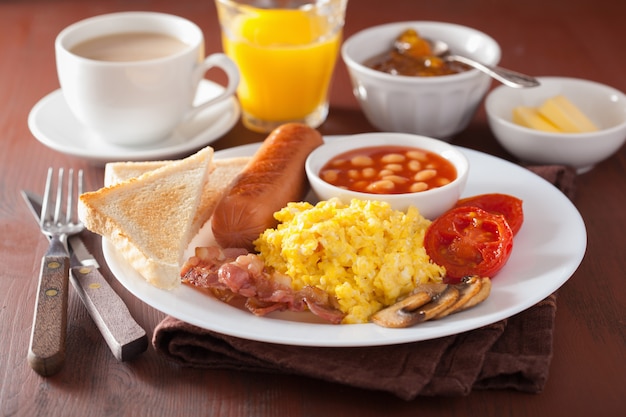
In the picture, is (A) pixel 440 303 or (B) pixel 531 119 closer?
(A) pixel 440 303

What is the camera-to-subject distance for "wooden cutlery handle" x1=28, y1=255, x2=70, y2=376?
221 cm

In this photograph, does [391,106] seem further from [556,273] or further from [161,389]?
[161,389]

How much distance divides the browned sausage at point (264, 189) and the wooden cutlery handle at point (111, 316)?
16.4 inches

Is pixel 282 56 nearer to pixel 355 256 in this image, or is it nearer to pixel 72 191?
pixel 72 191

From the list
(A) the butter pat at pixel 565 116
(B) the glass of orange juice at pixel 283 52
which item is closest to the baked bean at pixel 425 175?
(A) the butter pat at pixel 565 116

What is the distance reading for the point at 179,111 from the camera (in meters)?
3.62

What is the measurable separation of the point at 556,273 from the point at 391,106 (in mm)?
1436

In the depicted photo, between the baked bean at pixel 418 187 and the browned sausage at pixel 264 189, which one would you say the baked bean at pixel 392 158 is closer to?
the baked bean at pixel 418 187

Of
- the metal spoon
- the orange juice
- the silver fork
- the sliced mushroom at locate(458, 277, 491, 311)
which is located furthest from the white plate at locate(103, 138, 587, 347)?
the orange juice

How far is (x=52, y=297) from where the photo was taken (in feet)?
7.78

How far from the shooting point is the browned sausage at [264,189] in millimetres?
2627

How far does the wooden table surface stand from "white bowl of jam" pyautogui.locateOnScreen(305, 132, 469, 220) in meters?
0.53

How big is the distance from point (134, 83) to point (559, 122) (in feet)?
6.01

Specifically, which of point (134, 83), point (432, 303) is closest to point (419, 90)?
point (134, 83)
